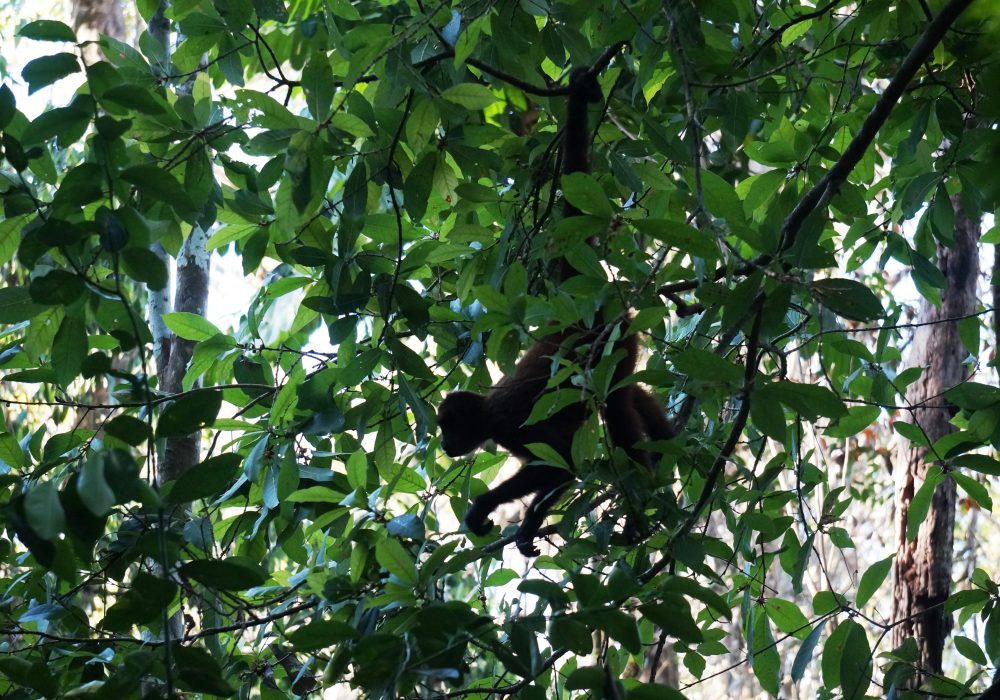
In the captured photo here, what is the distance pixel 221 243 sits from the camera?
12.1 ft

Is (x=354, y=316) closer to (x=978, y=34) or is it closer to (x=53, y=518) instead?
(x=53, y=518)

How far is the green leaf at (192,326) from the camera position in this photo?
3.67 metres

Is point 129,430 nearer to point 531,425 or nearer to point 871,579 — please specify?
point 531,425

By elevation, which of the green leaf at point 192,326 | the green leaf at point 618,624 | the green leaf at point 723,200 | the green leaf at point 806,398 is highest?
the green leaf at point 192,326

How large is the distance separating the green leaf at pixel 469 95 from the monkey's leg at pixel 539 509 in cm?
134

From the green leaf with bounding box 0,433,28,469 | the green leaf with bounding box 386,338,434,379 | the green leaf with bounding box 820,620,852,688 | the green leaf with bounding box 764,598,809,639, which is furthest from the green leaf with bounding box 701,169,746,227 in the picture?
the green leaf with bounding box 0,433,28,469

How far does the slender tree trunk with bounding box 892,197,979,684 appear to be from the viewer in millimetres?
5223

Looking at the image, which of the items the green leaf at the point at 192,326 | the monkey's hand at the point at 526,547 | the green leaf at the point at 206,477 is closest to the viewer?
the green leaf at the point at 206,477

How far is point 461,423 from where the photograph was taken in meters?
5.07

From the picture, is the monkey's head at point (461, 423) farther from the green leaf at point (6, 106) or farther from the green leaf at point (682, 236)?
the green leaf at point (6, 106)

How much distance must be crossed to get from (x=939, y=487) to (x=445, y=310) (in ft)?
12.5

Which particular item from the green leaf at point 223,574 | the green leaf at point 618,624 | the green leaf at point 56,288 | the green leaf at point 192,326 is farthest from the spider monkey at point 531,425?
the green leaf at point 56,288

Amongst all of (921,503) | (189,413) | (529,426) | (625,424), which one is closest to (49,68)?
(189,413)

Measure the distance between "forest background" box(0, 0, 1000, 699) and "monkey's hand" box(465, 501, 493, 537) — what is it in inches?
6.2
